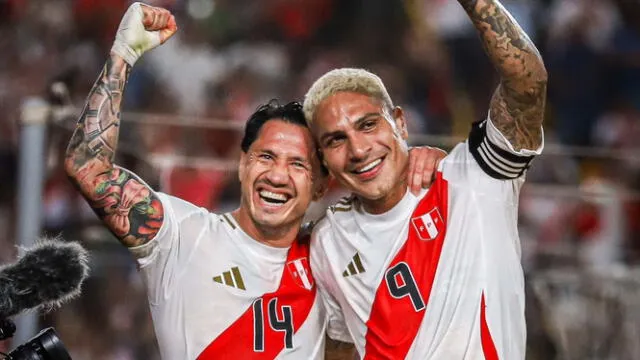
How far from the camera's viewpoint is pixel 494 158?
152 inches

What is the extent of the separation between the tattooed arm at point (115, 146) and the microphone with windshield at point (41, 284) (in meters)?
0.44

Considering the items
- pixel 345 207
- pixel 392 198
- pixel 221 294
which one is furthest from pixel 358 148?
pixel 221 294

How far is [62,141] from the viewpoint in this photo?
20.6 feet

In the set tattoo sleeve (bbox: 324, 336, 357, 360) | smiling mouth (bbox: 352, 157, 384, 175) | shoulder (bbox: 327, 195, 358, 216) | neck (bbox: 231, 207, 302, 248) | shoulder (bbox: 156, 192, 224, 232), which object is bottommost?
tattoo sleeve (bbox: 324, 336, 357, 360)

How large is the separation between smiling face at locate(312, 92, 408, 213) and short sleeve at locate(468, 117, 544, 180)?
286 millimetres

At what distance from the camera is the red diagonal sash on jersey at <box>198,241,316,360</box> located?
13.3 feet

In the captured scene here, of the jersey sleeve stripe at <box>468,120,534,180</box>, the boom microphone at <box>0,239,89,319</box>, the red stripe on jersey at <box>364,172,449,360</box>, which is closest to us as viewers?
the boom microphone at <box>0,239,89,319</box>

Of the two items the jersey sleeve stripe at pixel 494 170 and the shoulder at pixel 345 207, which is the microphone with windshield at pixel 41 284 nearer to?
the shoulder at pixel 345 207

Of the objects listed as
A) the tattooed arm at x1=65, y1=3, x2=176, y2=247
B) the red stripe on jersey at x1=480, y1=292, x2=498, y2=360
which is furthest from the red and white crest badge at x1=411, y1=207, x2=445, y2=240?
the tattooed arm at x1=65, y1=3, x2=176, y2=247

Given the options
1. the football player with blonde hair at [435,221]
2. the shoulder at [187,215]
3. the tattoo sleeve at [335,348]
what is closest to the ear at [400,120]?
the football player with blonde hair at [435,221]

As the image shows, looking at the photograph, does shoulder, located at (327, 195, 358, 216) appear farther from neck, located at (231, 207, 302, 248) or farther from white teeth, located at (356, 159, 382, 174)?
white teeth, located at (356, 159, 382, 174)

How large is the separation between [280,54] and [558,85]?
2.16 m

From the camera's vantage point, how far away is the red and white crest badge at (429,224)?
13.1ft

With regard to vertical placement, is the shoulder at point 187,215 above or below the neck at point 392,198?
below
